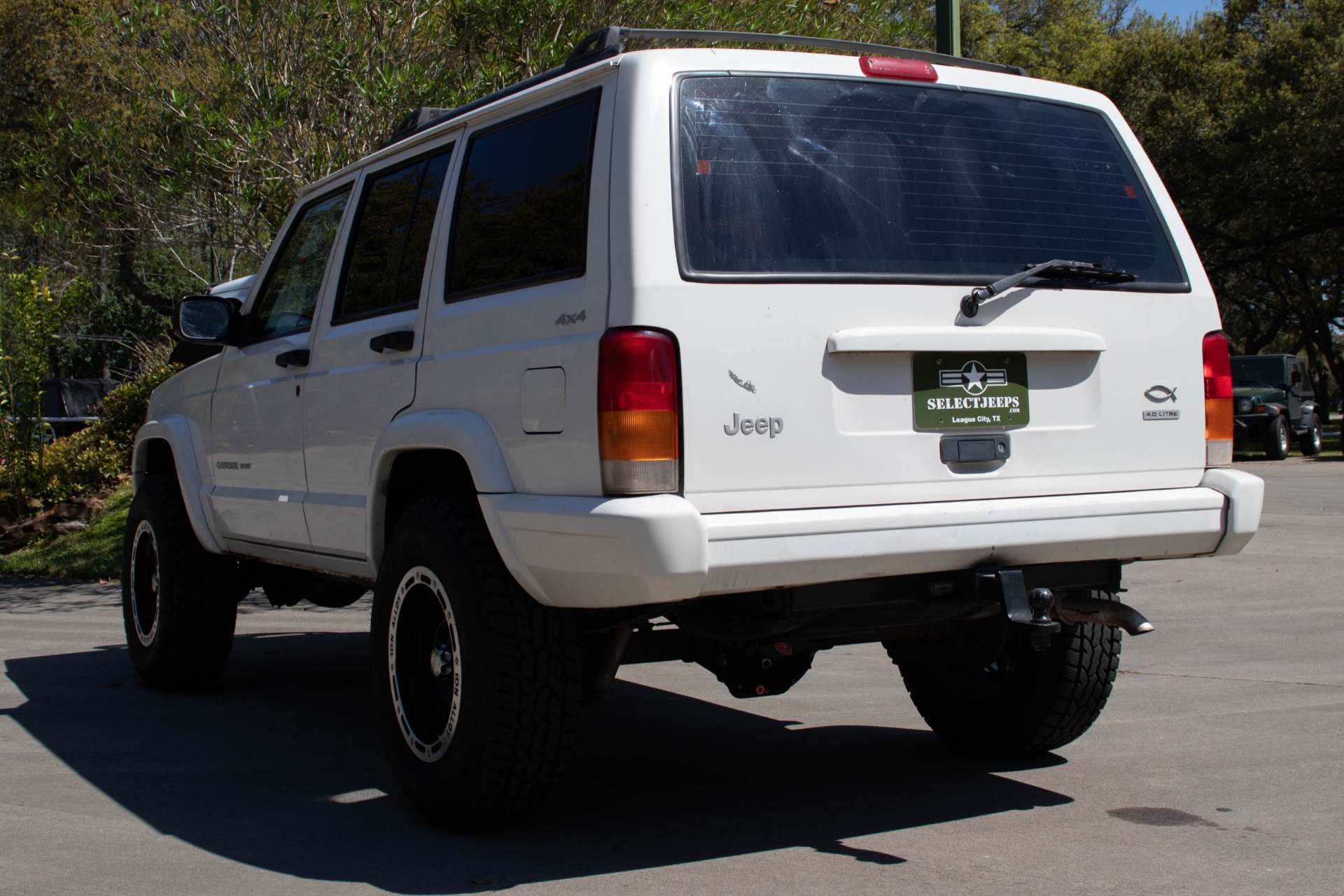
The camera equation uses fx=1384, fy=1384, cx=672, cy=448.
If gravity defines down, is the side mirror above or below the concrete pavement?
above

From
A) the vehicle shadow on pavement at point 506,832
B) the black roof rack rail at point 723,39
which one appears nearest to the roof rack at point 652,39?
the black roof rack rail at point 723,39

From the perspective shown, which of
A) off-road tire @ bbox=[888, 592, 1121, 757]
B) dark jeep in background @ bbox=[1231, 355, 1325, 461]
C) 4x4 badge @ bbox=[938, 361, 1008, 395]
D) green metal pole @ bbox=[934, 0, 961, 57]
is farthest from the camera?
dark jeep in background @ bbox=[1231, 355, 1325, 461]

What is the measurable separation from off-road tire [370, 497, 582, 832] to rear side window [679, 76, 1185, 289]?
105cm

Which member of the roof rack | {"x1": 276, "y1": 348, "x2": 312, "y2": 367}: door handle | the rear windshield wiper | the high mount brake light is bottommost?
{"x1": 276, "y1": 348, "x2": 312, "y2": 367}: door handle

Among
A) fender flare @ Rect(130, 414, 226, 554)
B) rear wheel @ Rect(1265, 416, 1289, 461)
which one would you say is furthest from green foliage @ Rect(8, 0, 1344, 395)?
rear wheel @ Rect(1265, 416, 1289, 461)

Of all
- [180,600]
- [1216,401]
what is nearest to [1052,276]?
[1216,401]

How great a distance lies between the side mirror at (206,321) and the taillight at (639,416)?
107 inches

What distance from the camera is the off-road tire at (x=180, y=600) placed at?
6.08 metres

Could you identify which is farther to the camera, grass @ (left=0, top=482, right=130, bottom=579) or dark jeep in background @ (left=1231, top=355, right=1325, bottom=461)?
dark jeep in background @ (left=1231, top=355, right=1325, bottom=461)

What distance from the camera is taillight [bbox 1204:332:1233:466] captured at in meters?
4.14

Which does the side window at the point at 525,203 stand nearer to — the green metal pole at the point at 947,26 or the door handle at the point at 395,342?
the door handle at the point at 395,342

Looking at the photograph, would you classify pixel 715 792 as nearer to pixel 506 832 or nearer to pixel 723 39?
pixel 506 832

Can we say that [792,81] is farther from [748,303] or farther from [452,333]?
[452,333]

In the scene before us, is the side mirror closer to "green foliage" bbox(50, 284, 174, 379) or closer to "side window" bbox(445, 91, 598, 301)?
"side window" bbox(445, 91, 598, 301)
